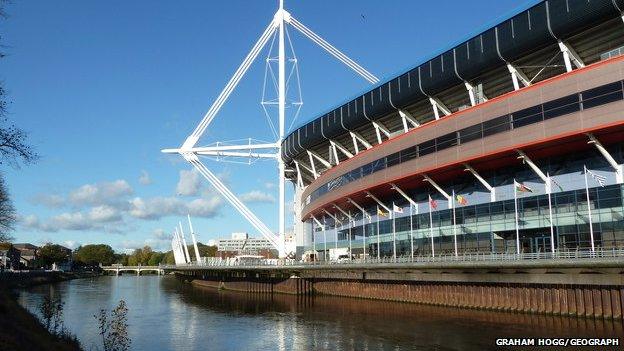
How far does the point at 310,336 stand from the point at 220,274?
7028 centimetres

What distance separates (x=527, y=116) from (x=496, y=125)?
130 inches

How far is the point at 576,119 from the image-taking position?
4266cm

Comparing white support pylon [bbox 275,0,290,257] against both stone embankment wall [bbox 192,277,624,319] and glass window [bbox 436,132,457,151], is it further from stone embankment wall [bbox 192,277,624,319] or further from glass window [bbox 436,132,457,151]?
glass window [bbox 436,132,457,151]

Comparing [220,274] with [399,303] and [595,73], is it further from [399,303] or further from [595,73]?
[595,73]

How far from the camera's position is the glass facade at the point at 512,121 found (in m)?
41.4

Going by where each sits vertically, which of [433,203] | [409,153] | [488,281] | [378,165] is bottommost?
[488,281]

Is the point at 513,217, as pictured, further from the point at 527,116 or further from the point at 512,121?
the point at 527,116

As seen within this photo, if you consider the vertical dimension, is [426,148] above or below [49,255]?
above

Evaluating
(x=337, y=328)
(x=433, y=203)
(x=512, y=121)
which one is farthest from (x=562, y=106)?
→ (x=337, y=328)

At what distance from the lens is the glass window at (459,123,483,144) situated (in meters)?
50.9

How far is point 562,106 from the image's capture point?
144 feet

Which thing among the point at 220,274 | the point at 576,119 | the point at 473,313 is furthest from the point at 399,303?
the point at 220,274

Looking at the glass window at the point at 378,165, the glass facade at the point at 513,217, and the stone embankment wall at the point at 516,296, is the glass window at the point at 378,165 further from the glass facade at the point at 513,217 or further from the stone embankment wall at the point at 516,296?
the stone embankment wall at the point at 516,296

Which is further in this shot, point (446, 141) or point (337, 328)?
point (446, 141)
